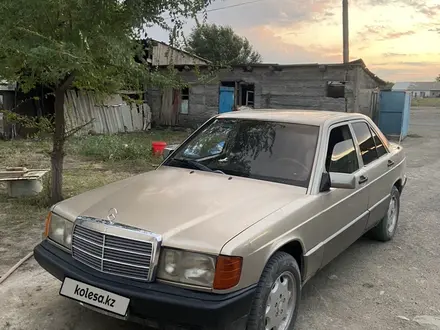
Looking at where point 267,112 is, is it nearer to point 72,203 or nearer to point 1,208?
point 72,203

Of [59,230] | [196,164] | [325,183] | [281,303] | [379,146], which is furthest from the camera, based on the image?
[379,146]

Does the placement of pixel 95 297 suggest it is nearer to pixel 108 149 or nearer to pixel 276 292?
pixel 276 292

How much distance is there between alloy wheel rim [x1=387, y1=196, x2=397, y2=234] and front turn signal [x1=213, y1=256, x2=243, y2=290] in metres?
3.32

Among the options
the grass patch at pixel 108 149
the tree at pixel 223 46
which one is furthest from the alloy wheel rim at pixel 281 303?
the tree at pixel 223 46

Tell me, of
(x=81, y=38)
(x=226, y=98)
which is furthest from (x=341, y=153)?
(x=226, y=98)

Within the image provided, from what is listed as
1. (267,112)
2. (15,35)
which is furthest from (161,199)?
(15,35)

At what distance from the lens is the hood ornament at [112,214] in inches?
111

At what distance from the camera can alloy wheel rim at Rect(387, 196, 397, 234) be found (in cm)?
531

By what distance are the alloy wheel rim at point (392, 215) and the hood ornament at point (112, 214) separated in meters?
Result: 3.55

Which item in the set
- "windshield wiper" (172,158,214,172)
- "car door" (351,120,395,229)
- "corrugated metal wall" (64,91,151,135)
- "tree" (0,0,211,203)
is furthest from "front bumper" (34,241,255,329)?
"corrugated metal wall" (64,91,151,135)

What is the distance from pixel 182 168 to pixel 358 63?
13920 millimetres

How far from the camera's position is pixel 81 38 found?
4.71 meters

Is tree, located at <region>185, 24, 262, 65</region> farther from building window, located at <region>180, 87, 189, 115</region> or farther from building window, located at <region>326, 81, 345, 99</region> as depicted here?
building window, located at <region>326, 81, 345, 99</region>

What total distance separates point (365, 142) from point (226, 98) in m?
15.0
